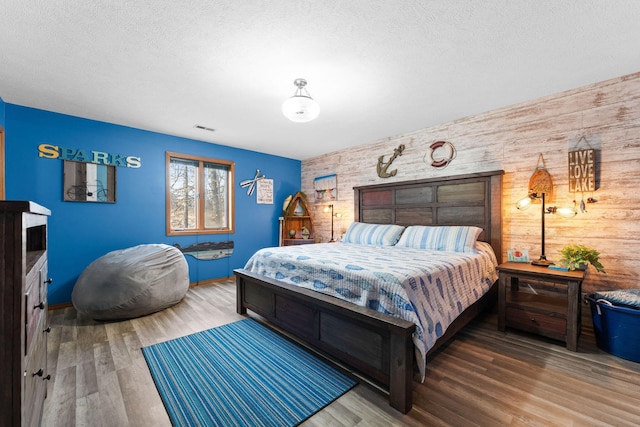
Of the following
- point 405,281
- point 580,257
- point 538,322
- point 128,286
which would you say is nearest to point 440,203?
point 580,257

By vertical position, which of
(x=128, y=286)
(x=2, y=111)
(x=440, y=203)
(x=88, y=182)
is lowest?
(x=128, y=286)

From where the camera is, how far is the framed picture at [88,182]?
337 cm

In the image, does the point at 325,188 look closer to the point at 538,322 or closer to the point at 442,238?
the point at 442,238

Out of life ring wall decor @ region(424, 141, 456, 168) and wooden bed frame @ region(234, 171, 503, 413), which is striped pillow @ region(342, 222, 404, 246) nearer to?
wooden bed frame @ region(234, 171, 503, 413)

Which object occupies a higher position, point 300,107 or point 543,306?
point 300,107

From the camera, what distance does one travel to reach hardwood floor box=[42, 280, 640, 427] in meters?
1.53

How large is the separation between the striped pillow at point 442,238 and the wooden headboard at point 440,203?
10.4 inches

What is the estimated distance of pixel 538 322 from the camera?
2434mm

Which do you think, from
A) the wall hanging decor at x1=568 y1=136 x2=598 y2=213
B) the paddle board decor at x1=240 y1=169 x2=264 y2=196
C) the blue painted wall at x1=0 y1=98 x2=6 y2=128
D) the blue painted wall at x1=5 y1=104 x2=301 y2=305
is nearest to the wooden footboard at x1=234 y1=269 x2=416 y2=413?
the blue painted wall at x1=5 y1=104 x2=301 y2=305

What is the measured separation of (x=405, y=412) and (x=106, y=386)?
196 centimetres

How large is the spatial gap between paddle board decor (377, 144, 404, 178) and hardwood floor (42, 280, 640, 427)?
8.24 feet

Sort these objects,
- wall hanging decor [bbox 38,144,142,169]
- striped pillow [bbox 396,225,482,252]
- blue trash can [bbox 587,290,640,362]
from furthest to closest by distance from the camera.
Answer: wall hanging decor [bbox 38,144,142,169]
striped pillow [bbox 396,225,482,252]
blue trash can [bbox 587,290,640,362]

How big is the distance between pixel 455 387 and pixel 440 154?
9.68 feet

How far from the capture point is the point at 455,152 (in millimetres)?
3662
